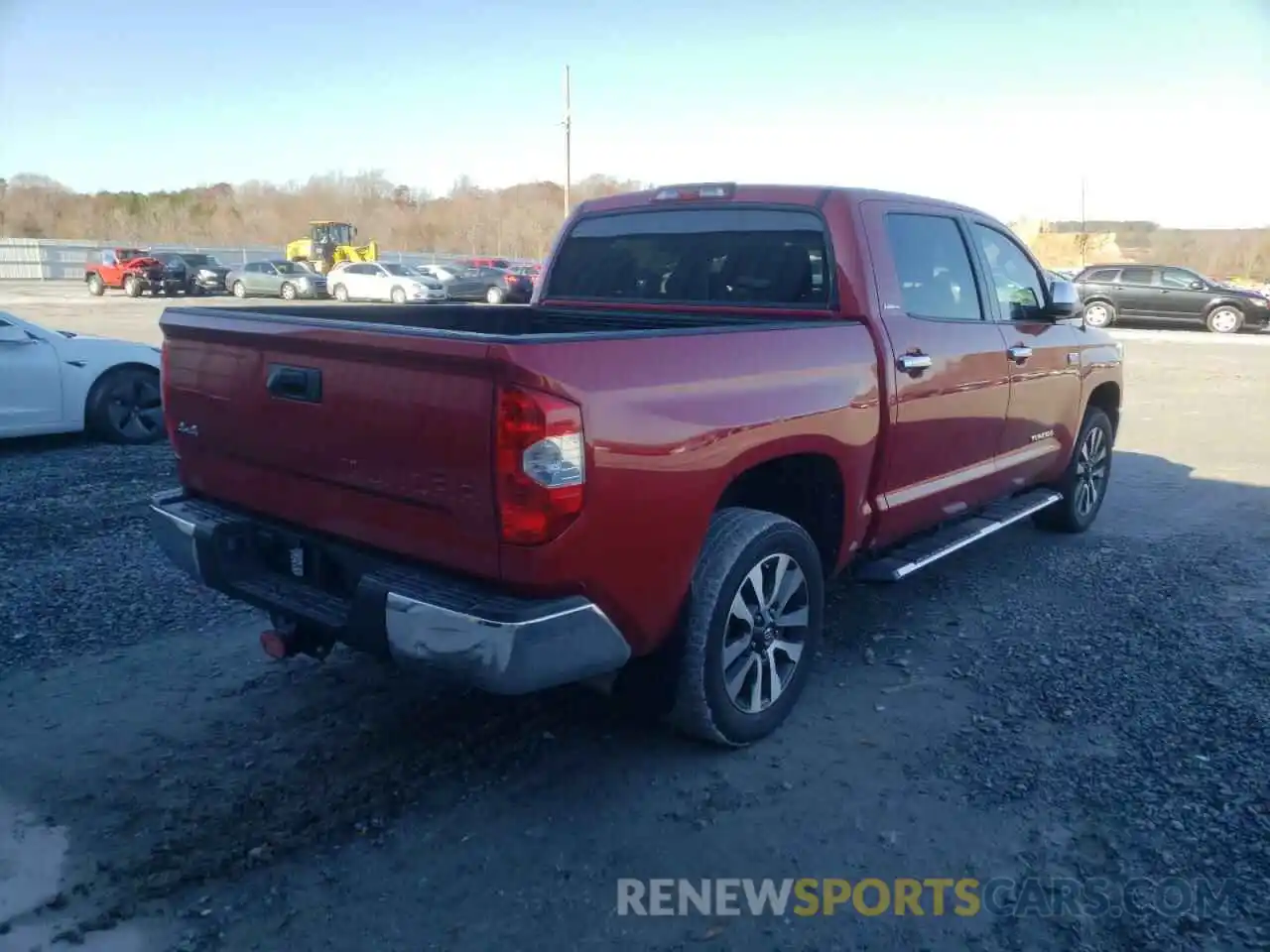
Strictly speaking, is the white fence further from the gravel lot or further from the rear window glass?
the gravel lot

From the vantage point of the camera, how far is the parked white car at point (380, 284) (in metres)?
33.8

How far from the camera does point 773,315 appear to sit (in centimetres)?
429

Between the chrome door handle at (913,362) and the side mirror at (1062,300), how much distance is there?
1.59 metres

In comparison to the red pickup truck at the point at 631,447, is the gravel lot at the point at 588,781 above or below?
below

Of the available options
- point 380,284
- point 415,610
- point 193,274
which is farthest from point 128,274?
point 415,610

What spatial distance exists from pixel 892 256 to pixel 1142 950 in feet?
8.99

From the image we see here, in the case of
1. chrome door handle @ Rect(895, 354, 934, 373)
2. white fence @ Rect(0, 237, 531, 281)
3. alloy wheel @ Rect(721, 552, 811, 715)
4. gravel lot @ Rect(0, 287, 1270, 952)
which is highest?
white fence @ Rect(0, 237, 531, 281)

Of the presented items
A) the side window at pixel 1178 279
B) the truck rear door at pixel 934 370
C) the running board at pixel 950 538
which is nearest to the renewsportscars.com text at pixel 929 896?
the running board at pixel 950 538

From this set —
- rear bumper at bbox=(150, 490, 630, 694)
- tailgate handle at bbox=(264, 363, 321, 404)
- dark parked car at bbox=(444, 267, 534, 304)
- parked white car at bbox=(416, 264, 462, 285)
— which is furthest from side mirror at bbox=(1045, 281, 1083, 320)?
parked white car at bbox=(416, 264, 462, 285)

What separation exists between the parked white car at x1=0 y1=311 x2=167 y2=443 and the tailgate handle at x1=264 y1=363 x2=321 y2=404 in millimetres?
6050

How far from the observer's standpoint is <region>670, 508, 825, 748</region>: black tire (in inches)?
131

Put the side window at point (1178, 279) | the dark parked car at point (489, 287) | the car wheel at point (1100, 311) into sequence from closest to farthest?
1. the side window at point (1178, 279)
2. the car wheel at point (1100, 311)
3. the dark parked car at point (489, 287)

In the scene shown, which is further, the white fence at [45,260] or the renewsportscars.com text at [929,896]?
the white fence at [45,260]

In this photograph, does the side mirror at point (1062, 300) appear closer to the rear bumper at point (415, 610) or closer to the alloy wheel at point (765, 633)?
the alloy wheel at point (765, 633)
